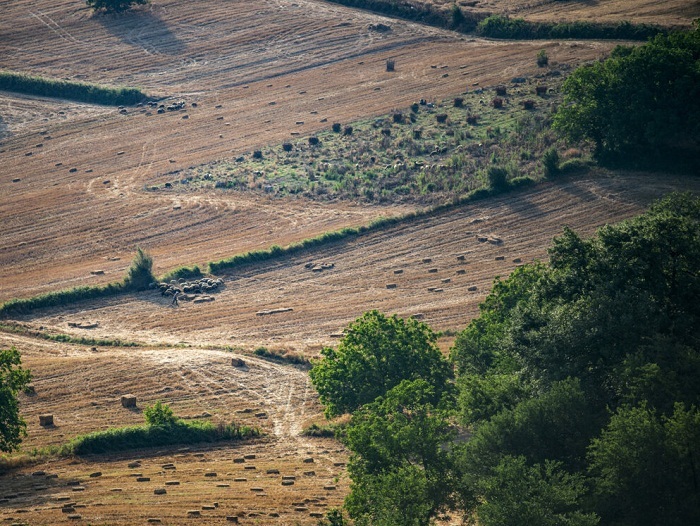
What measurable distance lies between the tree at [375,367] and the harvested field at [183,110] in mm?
36010

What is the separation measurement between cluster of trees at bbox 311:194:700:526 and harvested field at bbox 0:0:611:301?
154 ft

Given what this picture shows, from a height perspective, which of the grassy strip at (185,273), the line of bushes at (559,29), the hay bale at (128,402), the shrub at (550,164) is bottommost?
the hay bale at (128,402)

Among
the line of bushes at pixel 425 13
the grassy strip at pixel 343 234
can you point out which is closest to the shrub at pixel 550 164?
the grassy strip at pixel 343 234

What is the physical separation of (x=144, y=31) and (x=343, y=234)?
69684mm

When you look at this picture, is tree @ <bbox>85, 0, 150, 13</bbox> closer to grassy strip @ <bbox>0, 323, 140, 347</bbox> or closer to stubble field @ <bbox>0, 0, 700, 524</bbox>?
stubble field @ <bbox>0, 0, 700, 524</bbox>

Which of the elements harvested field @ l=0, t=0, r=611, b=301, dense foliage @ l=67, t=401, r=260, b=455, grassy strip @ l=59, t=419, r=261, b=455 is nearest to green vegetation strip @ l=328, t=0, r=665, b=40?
harvested field @ l=0, t=0, r=611, b=301

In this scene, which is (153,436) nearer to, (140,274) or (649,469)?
(140,274)

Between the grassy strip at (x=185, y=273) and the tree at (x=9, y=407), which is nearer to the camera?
the tree at (x=9, y=407)

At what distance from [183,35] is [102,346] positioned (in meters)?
80.7

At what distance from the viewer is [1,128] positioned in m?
130

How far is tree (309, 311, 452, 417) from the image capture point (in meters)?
62.2

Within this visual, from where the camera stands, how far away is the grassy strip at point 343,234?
313 ft

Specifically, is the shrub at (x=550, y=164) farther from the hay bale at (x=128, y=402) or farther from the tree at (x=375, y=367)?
the hay bale at (x=128, y=402)

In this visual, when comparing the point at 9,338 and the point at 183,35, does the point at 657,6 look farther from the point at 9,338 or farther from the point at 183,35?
the point at 9,338
